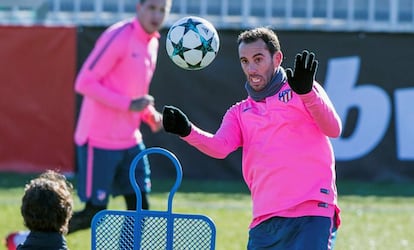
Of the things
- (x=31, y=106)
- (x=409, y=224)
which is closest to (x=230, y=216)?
(x=409, y=224)

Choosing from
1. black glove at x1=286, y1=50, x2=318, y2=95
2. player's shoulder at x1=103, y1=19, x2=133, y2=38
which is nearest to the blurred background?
player's shoulder at x1=103, y1=19, x2=133, y2=38

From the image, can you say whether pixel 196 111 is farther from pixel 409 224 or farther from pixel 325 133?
pixel 325 133

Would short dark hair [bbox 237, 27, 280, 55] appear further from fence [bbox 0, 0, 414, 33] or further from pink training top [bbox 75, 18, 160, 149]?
fence [bbox 0, 0, 414, 33]

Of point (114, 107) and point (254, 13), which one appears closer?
point (114, 107)

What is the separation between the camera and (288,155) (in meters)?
5.54

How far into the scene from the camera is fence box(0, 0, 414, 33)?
528 inches

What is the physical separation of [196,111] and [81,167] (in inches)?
173

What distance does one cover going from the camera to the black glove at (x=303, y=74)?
514 cm

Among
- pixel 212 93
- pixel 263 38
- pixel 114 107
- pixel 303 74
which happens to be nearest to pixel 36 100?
pixel 212 93

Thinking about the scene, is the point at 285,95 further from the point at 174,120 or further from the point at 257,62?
the point at 174,120

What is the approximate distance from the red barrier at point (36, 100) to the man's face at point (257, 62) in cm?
746

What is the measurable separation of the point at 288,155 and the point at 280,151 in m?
0.05

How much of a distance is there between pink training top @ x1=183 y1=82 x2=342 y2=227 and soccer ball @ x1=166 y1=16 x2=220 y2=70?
867 millimetres

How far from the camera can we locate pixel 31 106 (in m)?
12.8
